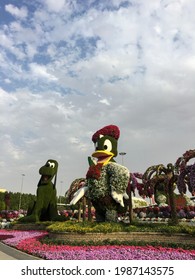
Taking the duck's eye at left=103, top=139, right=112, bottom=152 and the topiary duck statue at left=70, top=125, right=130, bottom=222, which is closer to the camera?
the topiary duck statue at left=70, top=125, right=130, bottom=222

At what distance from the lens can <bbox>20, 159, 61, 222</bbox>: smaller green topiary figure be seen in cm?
2148

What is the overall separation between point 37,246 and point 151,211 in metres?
22.4

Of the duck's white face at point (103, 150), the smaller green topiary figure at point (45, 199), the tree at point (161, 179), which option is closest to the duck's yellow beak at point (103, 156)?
the duck's white face at point (103, 150)

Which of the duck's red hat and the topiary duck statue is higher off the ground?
the duck's red hat

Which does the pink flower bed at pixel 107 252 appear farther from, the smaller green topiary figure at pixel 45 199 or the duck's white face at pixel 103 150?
the smaller green topiary figure at pixel 45 199

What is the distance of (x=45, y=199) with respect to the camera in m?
22.0

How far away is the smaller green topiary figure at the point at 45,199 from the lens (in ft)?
70.5

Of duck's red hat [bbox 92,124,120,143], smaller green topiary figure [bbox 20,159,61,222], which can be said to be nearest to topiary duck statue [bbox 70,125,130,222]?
duck's red hat [bbox 92,124,120,143]

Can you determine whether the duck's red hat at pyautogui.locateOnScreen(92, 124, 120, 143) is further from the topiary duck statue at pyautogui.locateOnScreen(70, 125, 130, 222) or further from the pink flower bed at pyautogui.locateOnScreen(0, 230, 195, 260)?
the pink flower bed at pyautogui.locateOnScreen(0, 230, 195, 260)
